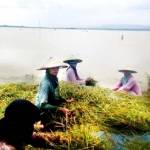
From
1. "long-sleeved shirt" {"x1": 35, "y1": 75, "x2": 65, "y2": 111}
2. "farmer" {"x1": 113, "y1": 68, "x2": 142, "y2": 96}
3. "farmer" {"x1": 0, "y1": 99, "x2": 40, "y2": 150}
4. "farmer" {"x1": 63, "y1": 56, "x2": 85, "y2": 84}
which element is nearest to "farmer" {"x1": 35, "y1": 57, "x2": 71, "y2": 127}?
"long-sleeved shirt" {"x1": 35, "y1": 75, "x2": 65, "y2": 111}

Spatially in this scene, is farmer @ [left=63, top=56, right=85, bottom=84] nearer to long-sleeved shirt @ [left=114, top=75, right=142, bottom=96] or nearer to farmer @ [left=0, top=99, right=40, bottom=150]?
long-sleeved shirt @ [left=114, top=75, right=142, bottom=96]

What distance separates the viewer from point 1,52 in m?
19.2

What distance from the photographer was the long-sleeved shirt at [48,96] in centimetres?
502

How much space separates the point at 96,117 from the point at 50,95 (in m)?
0.47

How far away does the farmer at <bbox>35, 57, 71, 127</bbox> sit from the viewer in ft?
16.3

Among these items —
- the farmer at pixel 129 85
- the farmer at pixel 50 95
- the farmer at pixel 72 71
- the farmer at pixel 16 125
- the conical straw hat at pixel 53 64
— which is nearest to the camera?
the farmer at pixel 16 125

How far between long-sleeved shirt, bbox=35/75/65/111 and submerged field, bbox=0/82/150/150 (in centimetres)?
15

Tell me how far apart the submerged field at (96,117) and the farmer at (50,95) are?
0.11 meters

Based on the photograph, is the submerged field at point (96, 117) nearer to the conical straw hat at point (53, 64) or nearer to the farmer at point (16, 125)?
the conical straw hat at point (53, 64)

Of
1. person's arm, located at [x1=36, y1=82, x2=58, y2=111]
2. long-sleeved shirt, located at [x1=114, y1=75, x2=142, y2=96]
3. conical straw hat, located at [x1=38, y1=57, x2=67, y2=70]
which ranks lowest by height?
long-sleeved shirt, located at [x1=114, y1=75, x2=142, y2=96]

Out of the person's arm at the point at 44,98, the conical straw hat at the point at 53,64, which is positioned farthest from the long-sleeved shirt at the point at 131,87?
the person's arm at the point at 44,98

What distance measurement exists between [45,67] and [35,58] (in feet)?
Answer: 34.3

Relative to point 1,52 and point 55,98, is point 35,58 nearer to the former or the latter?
point 1,52

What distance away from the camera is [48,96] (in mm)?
5082
